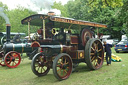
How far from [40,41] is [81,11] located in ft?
75.6

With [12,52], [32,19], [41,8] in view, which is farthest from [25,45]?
[32,19]

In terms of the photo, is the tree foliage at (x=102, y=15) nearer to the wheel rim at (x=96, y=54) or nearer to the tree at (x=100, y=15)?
the tree at (x=100, y=15)

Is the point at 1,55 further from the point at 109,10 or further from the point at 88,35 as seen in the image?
the point at 109,10

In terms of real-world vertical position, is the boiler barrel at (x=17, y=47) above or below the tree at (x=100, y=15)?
below

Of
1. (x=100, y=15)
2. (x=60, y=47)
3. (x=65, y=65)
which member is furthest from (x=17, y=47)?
(x=100, y=15)

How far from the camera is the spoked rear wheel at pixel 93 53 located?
5.73 m

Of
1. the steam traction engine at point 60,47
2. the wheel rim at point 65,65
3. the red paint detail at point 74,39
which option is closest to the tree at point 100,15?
the steam traction engine at point 60,47

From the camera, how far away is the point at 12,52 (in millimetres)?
7988

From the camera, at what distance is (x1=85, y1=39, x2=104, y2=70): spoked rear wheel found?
5.73 meters

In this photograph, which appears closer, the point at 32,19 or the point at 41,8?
the point at 32,19

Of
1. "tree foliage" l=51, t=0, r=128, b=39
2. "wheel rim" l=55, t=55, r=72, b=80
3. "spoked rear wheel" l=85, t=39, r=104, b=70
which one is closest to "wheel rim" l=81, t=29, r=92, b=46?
"spoked rear wheel" l=85, t=39, r=104, b=70

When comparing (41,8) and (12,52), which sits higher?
(41,8)

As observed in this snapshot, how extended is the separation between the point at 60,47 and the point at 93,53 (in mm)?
1668

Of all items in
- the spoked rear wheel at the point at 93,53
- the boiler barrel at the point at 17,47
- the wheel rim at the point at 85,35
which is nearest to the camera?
the spoked rear wheel at the point at 93,53
